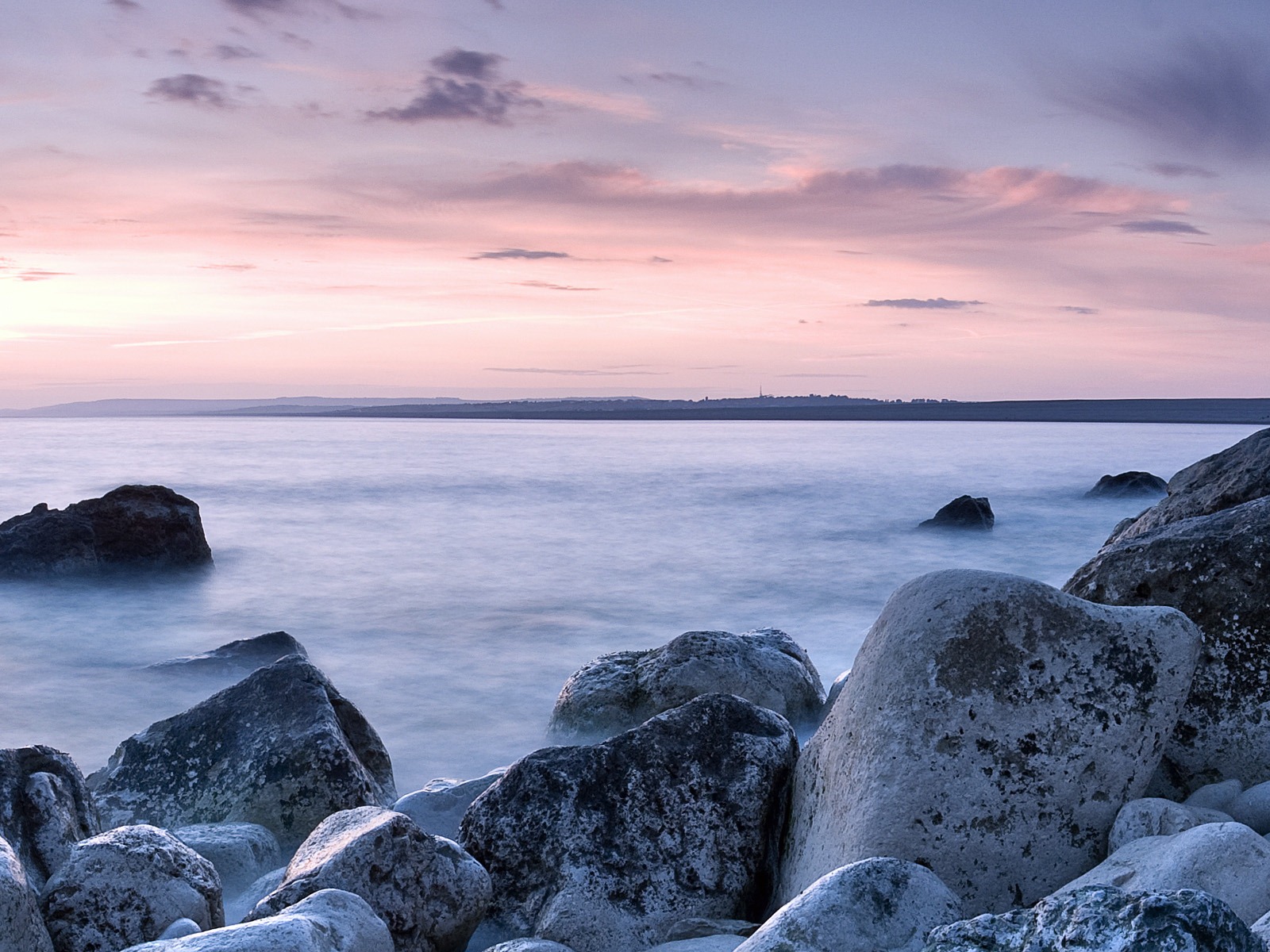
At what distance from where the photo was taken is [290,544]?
2344 centimetres

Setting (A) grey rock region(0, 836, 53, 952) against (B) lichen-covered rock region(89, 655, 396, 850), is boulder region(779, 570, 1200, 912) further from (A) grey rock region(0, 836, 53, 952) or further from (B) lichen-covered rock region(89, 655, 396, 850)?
(B) lichen-covered rock region(89, 655, 396, 850)

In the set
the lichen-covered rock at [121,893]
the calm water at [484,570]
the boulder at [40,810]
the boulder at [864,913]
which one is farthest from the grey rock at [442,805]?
the boulder at [864,913]

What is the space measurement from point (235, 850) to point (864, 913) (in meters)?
3.55

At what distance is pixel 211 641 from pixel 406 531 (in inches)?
463

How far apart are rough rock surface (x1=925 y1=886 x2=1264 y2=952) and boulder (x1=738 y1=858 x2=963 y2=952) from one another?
921 millimetres

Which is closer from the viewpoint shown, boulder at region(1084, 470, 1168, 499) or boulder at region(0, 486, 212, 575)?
boulder at region(0, 486, 212, 575)

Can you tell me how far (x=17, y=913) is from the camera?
140 inches

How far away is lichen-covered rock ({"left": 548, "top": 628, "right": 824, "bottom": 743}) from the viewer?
7895 mm

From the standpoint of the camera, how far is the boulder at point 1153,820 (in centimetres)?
410

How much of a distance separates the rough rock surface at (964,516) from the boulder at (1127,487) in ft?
21.4

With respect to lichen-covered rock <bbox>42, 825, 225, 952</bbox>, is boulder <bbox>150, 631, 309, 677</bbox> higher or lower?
lower

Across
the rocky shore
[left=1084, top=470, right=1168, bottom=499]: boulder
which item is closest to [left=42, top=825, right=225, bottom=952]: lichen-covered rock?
the rocky shore

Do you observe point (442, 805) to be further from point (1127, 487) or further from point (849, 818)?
point (1127, 487)

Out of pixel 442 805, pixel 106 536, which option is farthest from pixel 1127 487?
pixel 442 805
